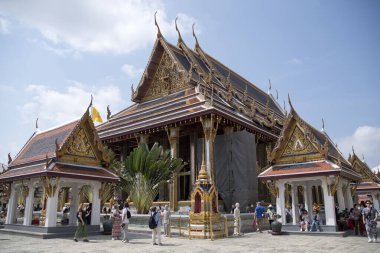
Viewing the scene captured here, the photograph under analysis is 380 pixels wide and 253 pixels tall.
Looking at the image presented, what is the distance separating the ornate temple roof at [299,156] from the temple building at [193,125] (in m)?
4.15

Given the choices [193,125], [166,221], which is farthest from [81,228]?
[193,125]

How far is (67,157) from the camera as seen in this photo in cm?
1153

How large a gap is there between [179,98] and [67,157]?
363 inches

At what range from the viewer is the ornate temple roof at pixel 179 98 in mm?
17844

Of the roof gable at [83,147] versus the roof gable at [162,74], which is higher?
the roof gable at [162,74]

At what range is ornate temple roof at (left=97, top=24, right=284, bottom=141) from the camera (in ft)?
58.5

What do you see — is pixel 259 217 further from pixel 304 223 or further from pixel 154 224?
pixel 154 224

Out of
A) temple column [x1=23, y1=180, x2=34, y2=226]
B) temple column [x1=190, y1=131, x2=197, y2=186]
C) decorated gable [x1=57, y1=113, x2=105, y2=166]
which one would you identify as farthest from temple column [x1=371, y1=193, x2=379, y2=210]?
temple column [x1=23, y1=180, x2=34, y2=226]

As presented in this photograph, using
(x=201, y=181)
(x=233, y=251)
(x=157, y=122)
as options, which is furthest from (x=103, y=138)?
(x=233, y=251)

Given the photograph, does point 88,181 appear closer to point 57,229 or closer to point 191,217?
point 57,229

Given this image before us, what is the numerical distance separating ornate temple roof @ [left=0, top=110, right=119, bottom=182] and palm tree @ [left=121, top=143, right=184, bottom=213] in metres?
1.76

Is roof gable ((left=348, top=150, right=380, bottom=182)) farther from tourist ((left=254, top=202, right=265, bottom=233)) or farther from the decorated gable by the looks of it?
the decorated gable

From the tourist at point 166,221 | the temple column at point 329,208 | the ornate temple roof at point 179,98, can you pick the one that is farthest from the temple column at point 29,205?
the temple column at point 329,208

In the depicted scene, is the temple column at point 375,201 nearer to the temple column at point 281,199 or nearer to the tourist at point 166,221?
the temple column at point 281,199
